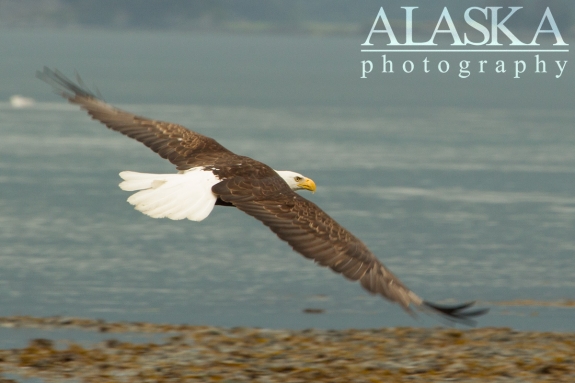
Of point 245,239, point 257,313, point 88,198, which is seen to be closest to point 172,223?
point 245,239

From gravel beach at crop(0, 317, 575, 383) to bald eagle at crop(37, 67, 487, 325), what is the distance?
1229 mm

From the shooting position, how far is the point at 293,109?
164 feet

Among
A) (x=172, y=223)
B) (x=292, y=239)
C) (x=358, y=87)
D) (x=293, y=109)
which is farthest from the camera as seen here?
(x=358, y=87)

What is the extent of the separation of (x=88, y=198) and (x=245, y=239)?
16.2 feet

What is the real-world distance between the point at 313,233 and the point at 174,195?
3.40 ft

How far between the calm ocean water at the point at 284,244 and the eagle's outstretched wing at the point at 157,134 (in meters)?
2.39

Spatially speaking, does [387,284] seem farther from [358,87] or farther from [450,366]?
[358,87]

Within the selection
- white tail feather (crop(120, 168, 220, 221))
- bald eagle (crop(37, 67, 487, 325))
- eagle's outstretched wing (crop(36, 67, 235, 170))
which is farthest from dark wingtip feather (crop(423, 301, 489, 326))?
eagle's outstretched wing (crop(36, 67, 235, 170))

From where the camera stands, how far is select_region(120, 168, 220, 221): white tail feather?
7707mm

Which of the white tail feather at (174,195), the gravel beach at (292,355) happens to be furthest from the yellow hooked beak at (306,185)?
the gravel beach at (292,355)

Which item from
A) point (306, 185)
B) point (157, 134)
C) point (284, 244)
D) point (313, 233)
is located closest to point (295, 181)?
point (306, 185)

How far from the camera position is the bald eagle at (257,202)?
705cm

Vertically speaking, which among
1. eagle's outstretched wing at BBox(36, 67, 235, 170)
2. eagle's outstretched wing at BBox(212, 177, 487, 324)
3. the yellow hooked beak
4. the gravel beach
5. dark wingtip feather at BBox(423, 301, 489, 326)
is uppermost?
eagle's outstretched wing at BBox(36, 67, 235, 170)

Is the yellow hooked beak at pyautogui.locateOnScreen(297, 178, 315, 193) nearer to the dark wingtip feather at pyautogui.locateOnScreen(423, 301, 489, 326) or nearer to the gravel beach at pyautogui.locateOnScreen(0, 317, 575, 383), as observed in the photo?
the gravel beach at pyautogui.locateOnScreen(0, 317, 575, 383)
